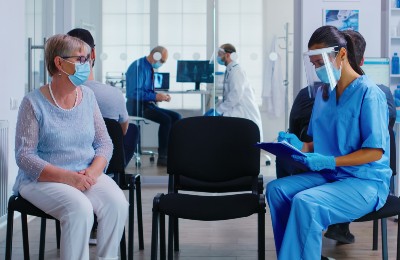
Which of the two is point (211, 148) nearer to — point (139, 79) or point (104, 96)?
point (104, 96)

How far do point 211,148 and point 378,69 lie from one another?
245 centimetres

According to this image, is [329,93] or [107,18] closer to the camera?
[329,93]

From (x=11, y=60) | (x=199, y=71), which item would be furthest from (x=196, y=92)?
(x=11, y=60)

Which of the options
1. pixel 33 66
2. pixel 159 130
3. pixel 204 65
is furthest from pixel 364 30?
pixel 33 66

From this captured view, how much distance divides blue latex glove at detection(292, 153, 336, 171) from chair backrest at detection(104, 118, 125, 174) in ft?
3.46

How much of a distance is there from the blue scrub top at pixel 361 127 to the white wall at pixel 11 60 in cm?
205

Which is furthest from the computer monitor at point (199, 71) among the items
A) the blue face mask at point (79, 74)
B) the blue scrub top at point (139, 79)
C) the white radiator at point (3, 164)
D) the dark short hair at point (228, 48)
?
the blue face mask at point (79, 74)

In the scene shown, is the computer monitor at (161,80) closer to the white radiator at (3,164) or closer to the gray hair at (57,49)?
the white radiator at (3,164)

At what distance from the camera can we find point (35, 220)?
15.3 ft

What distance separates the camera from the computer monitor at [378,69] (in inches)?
216

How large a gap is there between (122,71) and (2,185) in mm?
2724

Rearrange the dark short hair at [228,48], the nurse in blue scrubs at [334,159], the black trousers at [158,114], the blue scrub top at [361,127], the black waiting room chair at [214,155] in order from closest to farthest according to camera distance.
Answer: the nurse in blue scrubs at [334,159] → the blue scrub top at [361,127] → the black waiting room chair at [214,155] → the black trousers at [158,114] → the dark short hair at [228,48]

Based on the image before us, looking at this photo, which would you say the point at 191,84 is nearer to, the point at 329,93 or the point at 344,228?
the point at 344,228

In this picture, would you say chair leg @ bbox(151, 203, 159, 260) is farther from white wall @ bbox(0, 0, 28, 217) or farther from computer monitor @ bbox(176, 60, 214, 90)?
computer monitor @ bbox(176, 60, 214, 90)
